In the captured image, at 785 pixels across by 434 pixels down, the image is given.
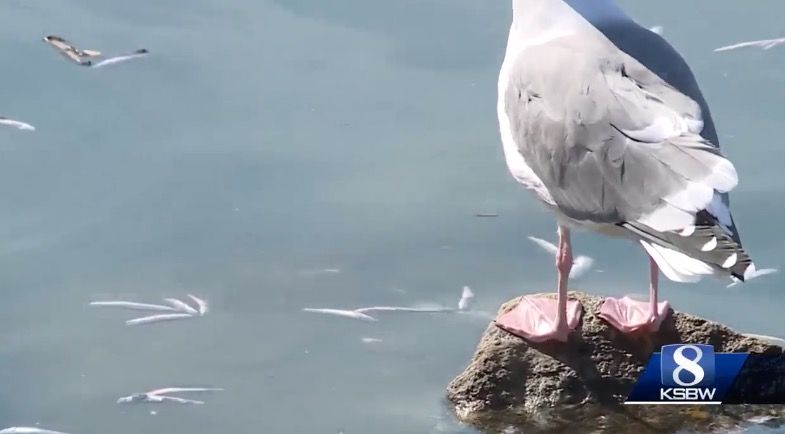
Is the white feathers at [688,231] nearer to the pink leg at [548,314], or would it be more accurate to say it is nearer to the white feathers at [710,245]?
the white feathers at [710,245]

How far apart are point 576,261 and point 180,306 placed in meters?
1.63

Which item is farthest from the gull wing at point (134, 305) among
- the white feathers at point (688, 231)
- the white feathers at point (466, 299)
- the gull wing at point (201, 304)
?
the white feathers at point (688, 231)

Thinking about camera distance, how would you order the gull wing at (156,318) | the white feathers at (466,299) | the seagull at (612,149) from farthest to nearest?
the white feathers at (466,299), the gull wing at (156,318), the seagull at (612,149)

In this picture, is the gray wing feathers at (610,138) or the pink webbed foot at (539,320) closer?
the gray wing feathers at (610,138)

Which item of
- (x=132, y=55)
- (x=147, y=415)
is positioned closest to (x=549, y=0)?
(x=147, y=415)

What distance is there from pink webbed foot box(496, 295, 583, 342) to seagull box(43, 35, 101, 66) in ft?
10.3

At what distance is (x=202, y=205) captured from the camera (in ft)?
23.4

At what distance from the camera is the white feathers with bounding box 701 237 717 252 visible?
4.95 metres

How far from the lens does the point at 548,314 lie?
5.69 m

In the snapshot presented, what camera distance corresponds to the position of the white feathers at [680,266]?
16.4ft

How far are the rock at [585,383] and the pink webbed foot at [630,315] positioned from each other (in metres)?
0.03

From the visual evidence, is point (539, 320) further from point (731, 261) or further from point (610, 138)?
A: point (731, 261)

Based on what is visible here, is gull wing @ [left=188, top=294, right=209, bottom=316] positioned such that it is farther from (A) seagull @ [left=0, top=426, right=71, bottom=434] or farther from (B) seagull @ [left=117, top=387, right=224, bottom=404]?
(A) seagull @ [left=0, top=426, right=71, bottom=434]

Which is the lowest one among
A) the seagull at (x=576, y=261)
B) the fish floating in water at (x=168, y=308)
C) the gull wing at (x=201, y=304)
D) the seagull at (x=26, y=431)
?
the seagull at (x=26, y=431)
